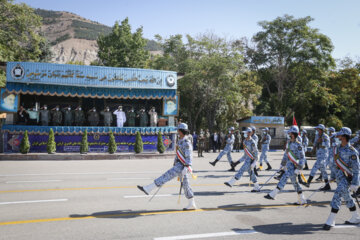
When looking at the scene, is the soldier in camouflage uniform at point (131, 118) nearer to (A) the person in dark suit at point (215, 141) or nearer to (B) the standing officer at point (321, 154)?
(A) the person in dark suit at point (215, 141)

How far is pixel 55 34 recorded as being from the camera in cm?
17338

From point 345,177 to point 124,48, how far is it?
137 feet

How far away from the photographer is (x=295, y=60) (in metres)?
41.2

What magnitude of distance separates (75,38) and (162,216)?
17619 cm

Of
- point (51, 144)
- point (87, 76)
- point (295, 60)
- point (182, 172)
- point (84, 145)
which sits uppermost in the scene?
point (295, 60)

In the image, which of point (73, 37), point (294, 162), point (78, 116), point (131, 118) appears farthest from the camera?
point (73, 37)

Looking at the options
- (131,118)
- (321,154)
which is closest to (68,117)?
(131,118)

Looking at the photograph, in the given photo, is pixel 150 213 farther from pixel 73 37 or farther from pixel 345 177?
pixel 73 37

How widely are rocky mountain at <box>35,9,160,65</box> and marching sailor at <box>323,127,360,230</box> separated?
139658mm

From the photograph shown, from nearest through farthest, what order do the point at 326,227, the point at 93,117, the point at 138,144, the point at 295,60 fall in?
the point at 326,227
the point at 138,144
the point at 93,117
the point at 295,60

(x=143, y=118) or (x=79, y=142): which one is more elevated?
(x=143, y=118)

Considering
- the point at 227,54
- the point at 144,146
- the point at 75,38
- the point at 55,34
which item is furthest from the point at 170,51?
the point at 55,34

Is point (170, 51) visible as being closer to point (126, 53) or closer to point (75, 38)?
point (126, 53)

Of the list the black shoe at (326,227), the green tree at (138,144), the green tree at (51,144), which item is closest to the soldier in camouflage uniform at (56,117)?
the green tree at (51,144)
